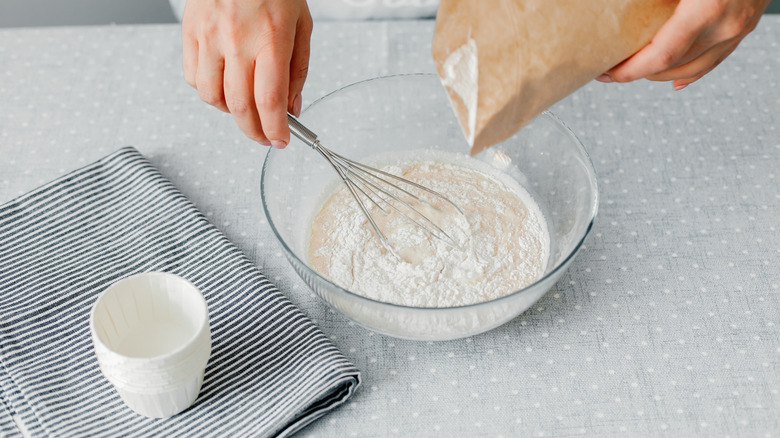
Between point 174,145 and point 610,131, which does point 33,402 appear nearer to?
point 174,145

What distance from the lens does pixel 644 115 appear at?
1.15 metres

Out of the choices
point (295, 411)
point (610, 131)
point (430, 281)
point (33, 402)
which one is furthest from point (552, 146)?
point (33, 402)

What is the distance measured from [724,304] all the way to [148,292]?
700 mm

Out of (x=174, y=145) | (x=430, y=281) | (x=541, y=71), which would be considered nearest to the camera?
(x=541, y=71)

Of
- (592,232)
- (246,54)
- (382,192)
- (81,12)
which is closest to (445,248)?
(382,192)

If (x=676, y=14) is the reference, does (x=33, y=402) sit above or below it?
below

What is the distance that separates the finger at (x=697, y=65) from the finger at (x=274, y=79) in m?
0.42

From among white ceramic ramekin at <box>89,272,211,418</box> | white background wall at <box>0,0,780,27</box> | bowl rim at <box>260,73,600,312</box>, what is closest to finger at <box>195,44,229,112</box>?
bowl rim at <box>260,73,600,312</box>

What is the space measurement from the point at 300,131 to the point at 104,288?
324 mm

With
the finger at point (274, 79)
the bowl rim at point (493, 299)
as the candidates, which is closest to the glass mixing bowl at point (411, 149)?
the bowl rim at point (493, 299)

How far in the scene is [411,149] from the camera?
1094 mm

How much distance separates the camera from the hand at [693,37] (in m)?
0.70

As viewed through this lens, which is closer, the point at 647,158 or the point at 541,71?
the point at 541,71

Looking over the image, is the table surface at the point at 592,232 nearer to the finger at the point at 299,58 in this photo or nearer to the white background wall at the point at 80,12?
the finger at the point at 299,58
